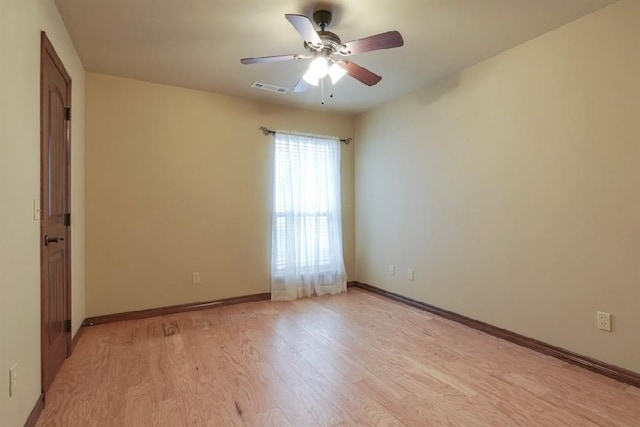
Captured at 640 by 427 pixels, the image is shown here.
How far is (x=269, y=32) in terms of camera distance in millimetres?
2553

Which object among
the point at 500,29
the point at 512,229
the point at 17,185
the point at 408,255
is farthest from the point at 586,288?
the point at 17,185

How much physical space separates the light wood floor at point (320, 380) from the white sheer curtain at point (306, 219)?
102 cm

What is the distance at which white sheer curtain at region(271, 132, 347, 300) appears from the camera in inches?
163

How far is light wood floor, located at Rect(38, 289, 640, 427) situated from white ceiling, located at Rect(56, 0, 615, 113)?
2437mm

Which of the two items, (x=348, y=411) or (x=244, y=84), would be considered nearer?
(x=348, y=411)

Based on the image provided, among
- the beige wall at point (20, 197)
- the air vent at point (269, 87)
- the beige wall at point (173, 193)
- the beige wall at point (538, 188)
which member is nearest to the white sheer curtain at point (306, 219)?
the beige wall at point (173, 193)

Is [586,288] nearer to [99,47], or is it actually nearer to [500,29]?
[500,29]

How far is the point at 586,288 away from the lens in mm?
2375

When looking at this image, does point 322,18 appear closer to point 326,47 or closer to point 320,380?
point 326,47

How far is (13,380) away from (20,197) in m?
0.82

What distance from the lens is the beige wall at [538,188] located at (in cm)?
220

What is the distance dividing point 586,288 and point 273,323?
2558 millimetres

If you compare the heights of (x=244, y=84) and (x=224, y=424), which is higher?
(x=244, y=84)

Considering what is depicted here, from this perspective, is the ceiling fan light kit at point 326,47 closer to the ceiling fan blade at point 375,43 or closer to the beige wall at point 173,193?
the ceiling fan blade at point 375,43
